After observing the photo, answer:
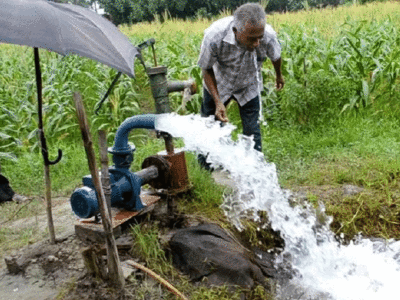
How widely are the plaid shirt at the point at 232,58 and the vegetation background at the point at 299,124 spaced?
738 millimetres

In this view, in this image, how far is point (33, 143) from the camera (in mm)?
5742

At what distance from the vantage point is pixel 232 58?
362cm

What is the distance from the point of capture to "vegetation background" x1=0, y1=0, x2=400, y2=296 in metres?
3.42

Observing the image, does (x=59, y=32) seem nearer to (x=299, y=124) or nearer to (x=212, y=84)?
(x=212, y=84)

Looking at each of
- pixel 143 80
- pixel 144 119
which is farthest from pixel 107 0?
pixel 144 119

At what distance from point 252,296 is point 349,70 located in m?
3.74

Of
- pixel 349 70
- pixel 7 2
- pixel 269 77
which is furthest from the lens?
pixel 269 77

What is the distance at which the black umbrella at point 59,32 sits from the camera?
1934mm

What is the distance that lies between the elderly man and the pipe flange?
65cm

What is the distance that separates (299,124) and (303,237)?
2.12m

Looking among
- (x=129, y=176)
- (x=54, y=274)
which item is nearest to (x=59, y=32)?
(x=129, y=176)

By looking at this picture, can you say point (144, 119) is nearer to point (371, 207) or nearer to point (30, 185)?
point (371, 207)

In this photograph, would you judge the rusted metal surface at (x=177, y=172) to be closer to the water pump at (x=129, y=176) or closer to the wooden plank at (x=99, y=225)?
the water pump at (x=129, y=176)

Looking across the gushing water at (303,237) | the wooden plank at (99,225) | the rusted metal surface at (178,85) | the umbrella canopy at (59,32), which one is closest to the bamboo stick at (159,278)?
the wooden plank at (99,225)
